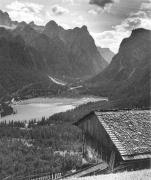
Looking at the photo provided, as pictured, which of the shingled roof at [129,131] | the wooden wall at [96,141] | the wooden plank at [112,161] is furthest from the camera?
the wooden wall at [96,141]

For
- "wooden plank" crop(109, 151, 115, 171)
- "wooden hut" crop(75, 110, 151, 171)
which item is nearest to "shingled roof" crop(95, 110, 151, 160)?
"wooden hut" crop(75, 110, 151, 171)

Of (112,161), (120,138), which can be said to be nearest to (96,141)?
(112,161)

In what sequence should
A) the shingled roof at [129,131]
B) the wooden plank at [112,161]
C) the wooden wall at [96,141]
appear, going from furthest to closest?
Answer: the wooden wall at [96,141]
the wooden plank at [112,161]
the shingled roof at [129,131]

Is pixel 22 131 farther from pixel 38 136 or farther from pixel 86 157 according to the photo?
pixel 86 157

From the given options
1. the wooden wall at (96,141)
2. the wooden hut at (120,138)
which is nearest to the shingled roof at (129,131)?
the wooden hut at (120,138)

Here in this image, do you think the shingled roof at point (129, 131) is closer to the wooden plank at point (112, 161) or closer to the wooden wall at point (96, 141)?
the wooden wall at point (96, 141)

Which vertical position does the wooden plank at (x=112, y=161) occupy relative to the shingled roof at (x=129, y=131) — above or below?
below

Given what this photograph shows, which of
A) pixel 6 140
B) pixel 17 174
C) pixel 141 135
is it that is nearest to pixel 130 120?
pixel 141 135
